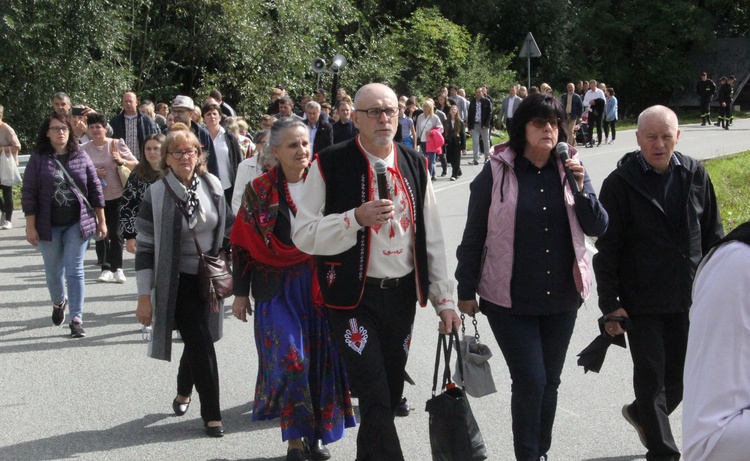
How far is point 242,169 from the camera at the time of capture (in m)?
7.59

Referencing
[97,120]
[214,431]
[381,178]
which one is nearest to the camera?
[381,178]

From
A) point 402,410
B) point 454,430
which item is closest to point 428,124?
point 402,410

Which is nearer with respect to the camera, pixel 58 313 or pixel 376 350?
pixel 376 350

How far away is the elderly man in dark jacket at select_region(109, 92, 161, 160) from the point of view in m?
13.0

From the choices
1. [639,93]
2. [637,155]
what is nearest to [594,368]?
[637,155]

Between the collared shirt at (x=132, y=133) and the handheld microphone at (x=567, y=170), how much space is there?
8985 mm

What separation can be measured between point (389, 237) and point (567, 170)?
908mm

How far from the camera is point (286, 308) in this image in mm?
5664

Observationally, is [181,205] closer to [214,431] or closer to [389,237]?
[214,431]

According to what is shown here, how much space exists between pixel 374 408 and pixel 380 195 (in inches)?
39.0

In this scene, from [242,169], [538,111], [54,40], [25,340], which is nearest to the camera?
[538,111]

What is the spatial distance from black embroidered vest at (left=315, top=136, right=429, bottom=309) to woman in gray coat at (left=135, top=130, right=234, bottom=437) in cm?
150

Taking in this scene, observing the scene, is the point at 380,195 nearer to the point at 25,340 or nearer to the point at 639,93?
the point at 25,340

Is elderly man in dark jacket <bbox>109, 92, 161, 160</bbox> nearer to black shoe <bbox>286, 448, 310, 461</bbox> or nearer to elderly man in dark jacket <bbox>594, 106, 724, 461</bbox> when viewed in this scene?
black shoe <bbox>286, 448, 310, 461</bbox>
